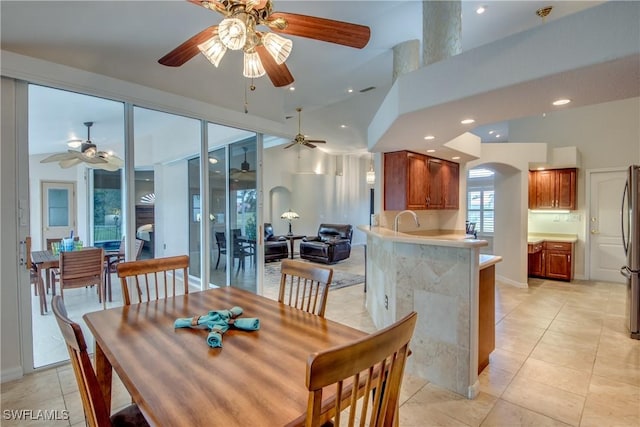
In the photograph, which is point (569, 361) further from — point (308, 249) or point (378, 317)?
point (308, 249)

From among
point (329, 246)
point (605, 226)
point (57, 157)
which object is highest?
point (57, 157)

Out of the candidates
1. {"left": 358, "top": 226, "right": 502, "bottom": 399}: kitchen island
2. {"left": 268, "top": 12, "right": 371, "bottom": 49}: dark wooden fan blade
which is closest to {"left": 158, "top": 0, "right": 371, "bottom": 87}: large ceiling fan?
{"left": 268, "top": 12, "right": 371, "bottom": 49}: dark wooden fan blade

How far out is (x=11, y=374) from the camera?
2.55 meters

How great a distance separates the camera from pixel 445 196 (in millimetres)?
5352

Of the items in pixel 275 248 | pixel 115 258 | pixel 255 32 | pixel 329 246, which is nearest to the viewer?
pixel 255 32

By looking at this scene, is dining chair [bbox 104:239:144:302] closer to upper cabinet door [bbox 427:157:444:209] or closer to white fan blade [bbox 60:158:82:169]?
white fan blade [bbox 60:158:82:169]

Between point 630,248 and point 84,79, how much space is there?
235 inches

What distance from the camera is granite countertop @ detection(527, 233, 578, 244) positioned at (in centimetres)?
593

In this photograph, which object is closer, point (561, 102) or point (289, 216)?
point (561, 102)

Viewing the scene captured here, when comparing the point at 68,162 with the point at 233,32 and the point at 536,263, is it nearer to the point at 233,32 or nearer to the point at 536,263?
the point at 233,32

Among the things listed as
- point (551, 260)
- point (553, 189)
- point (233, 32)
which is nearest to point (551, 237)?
point (551, 260)

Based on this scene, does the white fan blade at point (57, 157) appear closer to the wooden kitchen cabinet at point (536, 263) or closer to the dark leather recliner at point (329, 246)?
the dark leather recliner at point (329, 246)

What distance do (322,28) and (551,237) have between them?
6754mm

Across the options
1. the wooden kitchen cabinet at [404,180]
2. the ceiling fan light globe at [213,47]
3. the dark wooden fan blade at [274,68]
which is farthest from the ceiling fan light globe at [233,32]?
the wooden kitchen cabinet at [404,180]
